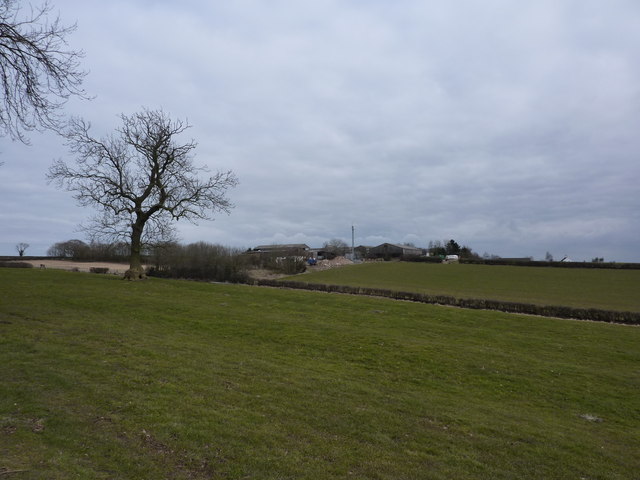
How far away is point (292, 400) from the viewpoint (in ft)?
27.5

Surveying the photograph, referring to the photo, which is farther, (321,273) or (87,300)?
(321,273)

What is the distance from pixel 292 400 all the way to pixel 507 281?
62052 millimetres

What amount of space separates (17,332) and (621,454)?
1507 cm

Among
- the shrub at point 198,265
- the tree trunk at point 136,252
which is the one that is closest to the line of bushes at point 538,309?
the tree trunk at point 136,252

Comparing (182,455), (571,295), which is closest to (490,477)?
(182,455)

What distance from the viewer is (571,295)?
49.8 metres

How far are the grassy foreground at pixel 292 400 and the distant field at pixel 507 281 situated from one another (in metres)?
30.9

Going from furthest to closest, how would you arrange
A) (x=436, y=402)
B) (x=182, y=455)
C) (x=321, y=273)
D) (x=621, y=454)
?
(x=321, y=273) → (x=436, y=402) → (x=621, y=454) → (x=182, y=455)

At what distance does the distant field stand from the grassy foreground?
30905mm

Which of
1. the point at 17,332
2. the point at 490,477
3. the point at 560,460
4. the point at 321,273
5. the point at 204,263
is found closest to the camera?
the point at 490,477

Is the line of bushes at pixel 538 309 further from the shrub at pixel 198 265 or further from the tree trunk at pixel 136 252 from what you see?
the shrub at pixel 198 265

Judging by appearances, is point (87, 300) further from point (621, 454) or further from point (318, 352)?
point (621, 454)

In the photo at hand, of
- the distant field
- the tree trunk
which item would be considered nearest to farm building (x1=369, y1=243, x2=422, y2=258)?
the distant field

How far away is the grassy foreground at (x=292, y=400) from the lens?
5.71 metres
